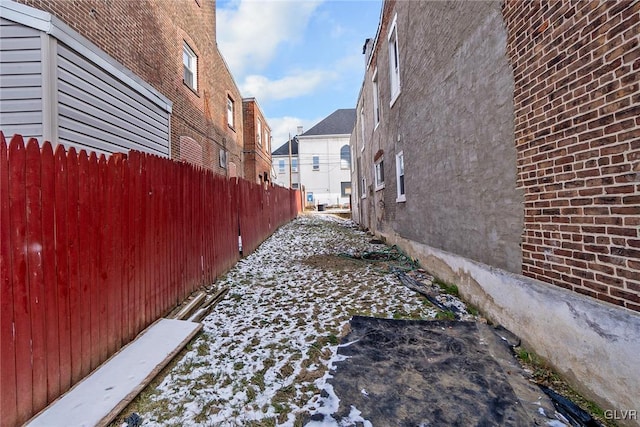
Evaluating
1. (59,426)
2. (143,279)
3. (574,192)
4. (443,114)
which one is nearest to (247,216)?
(143,279)

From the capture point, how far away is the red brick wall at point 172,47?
16.8 feet

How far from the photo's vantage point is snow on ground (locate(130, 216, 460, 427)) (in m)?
2.21

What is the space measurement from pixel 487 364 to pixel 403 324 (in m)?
1.05

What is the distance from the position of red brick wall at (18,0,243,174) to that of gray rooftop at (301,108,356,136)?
25.9m

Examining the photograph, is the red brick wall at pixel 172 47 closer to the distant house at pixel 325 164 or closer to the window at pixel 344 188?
the distant house at pixel 325 164

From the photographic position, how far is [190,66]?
9.89 meters

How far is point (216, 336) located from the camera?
340cm


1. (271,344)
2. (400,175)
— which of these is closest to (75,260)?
(271,344)

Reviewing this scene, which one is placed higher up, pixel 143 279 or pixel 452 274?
pixel 143 279

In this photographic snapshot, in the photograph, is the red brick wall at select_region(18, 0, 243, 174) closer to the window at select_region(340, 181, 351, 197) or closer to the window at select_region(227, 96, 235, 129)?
the window at select_region(227, 96, 235, 129)

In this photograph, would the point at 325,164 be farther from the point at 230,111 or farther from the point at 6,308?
the point at 6,308

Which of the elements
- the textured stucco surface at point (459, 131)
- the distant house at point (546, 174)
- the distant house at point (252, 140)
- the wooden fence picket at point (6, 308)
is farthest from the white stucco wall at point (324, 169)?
the wooden fence picket at point (6, 308)

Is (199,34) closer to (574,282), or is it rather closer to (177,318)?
(177,318)

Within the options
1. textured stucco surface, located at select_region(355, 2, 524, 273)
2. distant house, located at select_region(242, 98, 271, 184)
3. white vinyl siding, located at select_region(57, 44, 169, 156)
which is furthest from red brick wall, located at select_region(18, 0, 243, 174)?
textured stucco surface, located at select_region(355, 2, 524, 273)
